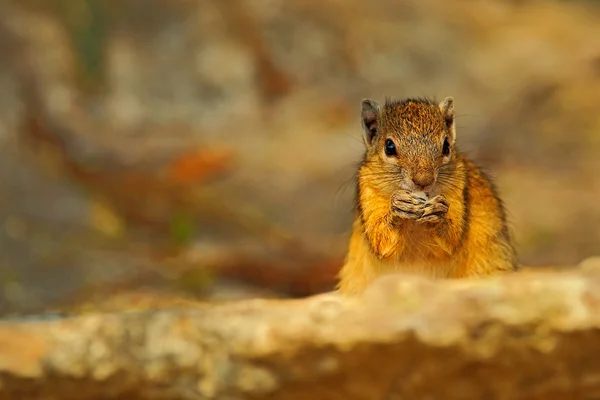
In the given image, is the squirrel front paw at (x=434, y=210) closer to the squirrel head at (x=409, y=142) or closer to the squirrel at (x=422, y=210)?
the squirrel at (x=422, y=210)

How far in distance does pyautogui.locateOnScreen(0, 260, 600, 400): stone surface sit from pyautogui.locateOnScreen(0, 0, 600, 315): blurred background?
18.7 ft

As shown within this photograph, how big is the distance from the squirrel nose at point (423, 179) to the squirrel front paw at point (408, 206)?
6 centimetres

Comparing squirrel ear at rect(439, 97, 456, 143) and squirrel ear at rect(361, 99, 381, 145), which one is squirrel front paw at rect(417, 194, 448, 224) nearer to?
A: squirrel ear at rect(439, 97, 456, 143)

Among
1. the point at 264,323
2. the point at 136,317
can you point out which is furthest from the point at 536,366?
the point at 136,317

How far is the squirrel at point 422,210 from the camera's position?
548cm

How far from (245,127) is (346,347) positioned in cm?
867

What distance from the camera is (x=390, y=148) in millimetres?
5738

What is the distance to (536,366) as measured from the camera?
4043 mm

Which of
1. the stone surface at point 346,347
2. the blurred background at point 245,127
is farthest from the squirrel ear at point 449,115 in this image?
the blurred background at point 245,127

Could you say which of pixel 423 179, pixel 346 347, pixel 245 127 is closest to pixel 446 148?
pixel 423 179

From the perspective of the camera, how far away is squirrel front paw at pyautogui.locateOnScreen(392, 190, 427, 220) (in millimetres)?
5383

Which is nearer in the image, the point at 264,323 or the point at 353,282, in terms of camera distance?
the point at 264,323

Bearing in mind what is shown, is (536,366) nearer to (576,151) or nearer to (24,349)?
(24,349)

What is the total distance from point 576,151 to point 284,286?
12.9 ft
